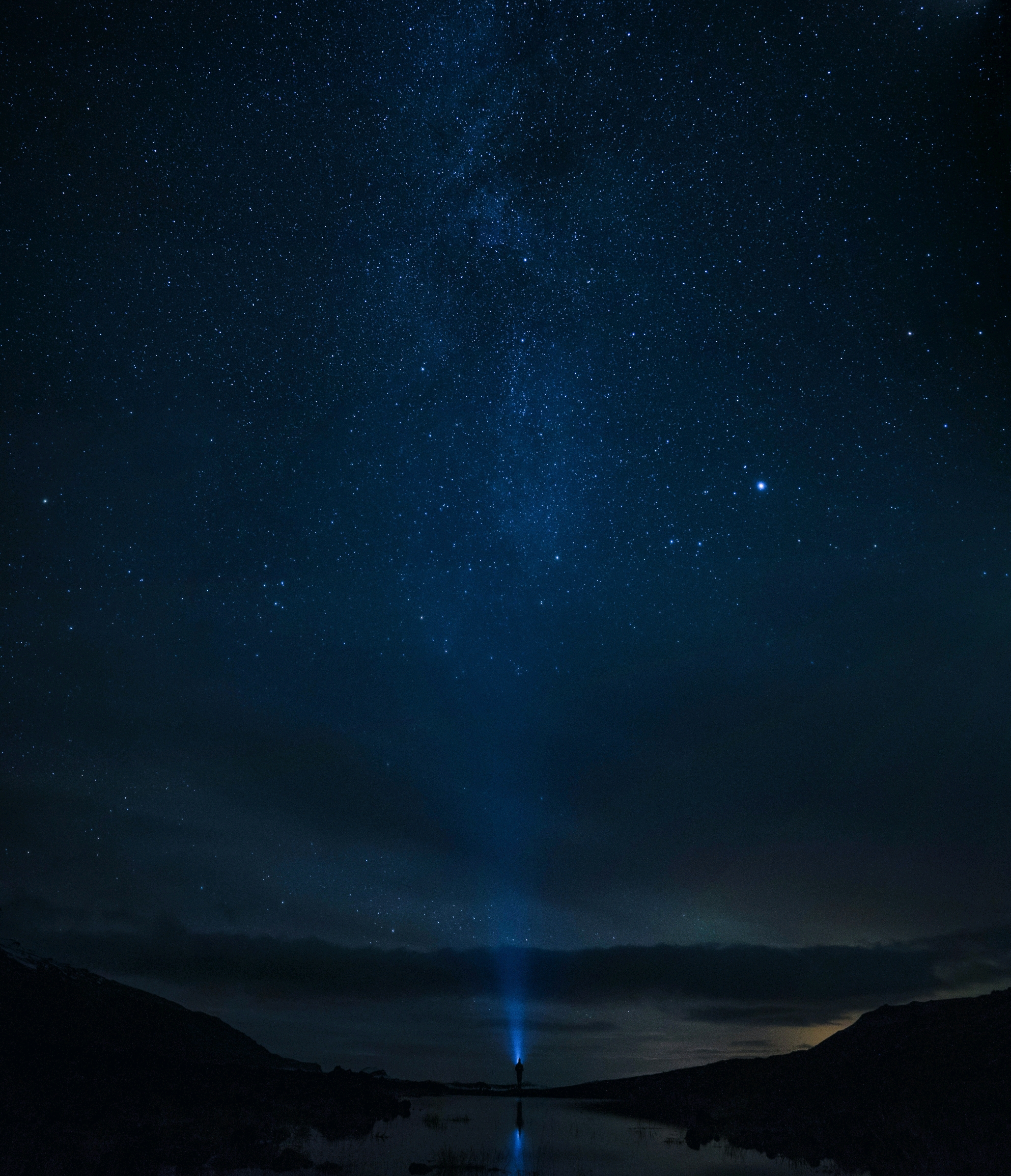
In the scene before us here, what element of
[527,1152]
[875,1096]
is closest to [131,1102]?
[527,1152]

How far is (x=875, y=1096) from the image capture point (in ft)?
149

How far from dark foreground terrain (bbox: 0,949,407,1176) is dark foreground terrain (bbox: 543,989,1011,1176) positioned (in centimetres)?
1491

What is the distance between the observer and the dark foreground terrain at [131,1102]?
63.1ft

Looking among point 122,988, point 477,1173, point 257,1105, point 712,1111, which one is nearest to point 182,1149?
point 477,1173

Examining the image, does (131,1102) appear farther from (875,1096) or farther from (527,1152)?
(875,1096)

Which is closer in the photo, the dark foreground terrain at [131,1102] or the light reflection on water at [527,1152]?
the light reflection on water at [527,1152]

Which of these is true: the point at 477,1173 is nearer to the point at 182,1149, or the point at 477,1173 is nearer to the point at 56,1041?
A: the point at 182,1149

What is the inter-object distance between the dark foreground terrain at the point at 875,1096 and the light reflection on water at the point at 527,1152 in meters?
2.46

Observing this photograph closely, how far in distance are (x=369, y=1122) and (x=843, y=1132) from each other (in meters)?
17.2

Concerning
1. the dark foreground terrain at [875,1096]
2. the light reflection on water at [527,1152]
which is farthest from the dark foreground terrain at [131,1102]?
the dark foreground terrain at [875,1096]

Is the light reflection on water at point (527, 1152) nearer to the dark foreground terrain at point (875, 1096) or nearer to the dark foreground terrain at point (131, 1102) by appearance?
the dark foreground terrain at point (131, 1102)

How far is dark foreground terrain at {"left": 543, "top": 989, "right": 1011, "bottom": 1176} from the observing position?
966 inches

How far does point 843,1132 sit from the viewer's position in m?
28.3

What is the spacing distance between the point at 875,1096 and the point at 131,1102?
38.7 meters
